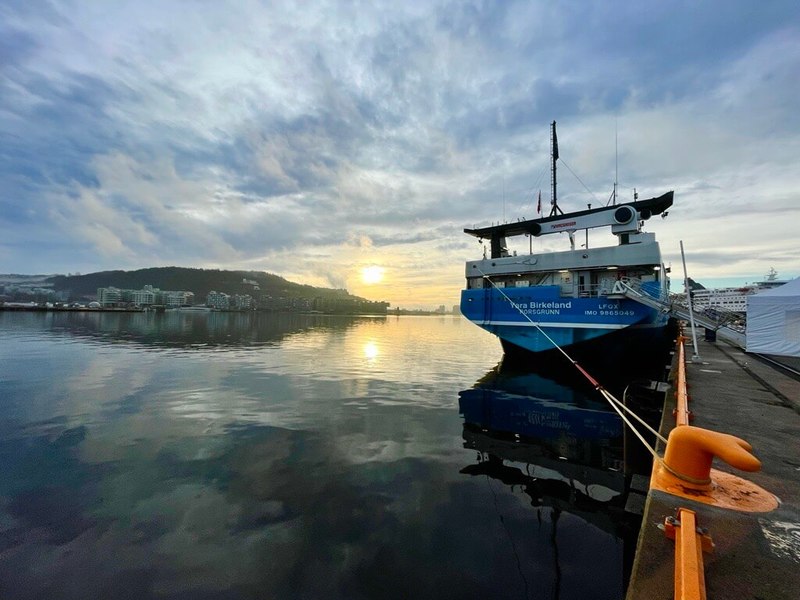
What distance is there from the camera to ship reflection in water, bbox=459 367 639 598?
464 cm

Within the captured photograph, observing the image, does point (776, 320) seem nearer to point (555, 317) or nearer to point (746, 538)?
point (555, 317)

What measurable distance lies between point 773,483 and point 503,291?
17.5m

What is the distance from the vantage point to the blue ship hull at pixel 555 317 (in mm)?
17812

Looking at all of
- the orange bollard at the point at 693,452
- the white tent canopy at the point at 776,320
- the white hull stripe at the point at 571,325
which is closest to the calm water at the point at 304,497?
the orange bollard at the point at 693,452

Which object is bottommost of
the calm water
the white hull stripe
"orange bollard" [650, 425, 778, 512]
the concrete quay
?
the calm water

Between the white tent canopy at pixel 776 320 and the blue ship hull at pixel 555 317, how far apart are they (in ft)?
13.6

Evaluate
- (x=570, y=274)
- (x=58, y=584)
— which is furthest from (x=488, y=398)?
(x=58, y=584)

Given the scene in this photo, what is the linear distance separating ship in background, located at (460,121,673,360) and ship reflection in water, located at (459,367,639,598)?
→ 5.25m

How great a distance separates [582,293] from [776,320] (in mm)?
9407

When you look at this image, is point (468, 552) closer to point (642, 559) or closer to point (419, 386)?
point (642, 559)

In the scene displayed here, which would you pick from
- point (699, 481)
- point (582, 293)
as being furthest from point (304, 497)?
point (582, 293)

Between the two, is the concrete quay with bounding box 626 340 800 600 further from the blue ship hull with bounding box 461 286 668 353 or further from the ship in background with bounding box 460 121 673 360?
the ship in background with bounding box 460 121 673 360

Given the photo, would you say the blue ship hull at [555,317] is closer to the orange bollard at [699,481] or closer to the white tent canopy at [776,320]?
the white tent canopy at [776,320]

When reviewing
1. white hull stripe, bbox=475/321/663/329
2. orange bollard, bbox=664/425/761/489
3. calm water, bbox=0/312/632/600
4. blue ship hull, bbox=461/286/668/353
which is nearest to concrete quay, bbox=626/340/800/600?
orange bollard, bbox=664/425/761/489
